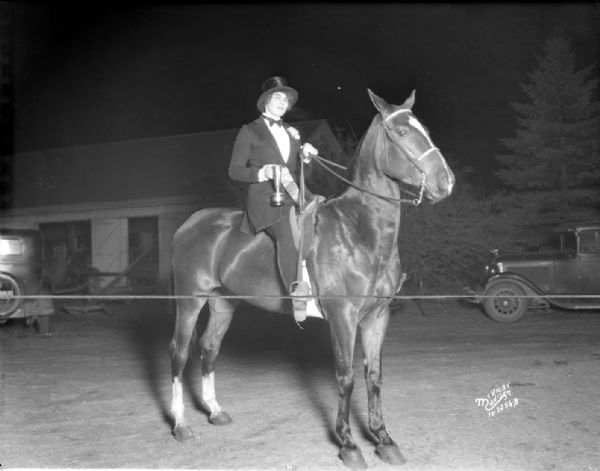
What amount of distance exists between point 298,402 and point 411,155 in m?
3.12

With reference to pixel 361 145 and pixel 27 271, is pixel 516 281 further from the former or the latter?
pixel 27 271

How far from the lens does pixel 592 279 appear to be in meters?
12.9

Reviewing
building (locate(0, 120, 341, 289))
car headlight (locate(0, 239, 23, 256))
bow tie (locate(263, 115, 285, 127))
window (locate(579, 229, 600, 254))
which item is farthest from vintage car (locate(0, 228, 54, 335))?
window (locate(579, 229, 600, 254))

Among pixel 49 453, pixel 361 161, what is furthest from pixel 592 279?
pixel 49 453

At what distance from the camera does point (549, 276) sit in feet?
43.5

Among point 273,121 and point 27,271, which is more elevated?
point 273,121

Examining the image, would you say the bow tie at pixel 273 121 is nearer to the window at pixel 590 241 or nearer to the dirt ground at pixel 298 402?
the dirt ground at pixel 298 402

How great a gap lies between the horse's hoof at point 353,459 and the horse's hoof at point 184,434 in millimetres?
1405

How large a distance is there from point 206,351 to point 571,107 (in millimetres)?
19803

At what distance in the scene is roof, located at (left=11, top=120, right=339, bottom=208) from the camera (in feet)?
67.6

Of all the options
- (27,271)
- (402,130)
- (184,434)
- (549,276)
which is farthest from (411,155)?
(549,276)

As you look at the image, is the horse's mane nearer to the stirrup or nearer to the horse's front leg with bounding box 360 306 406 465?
the stirrup

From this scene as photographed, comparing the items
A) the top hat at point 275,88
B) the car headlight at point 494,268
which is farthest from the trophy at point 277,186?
the car headlight at point 494,268

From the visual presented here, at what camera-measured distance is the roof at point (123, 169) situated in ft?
67.6
